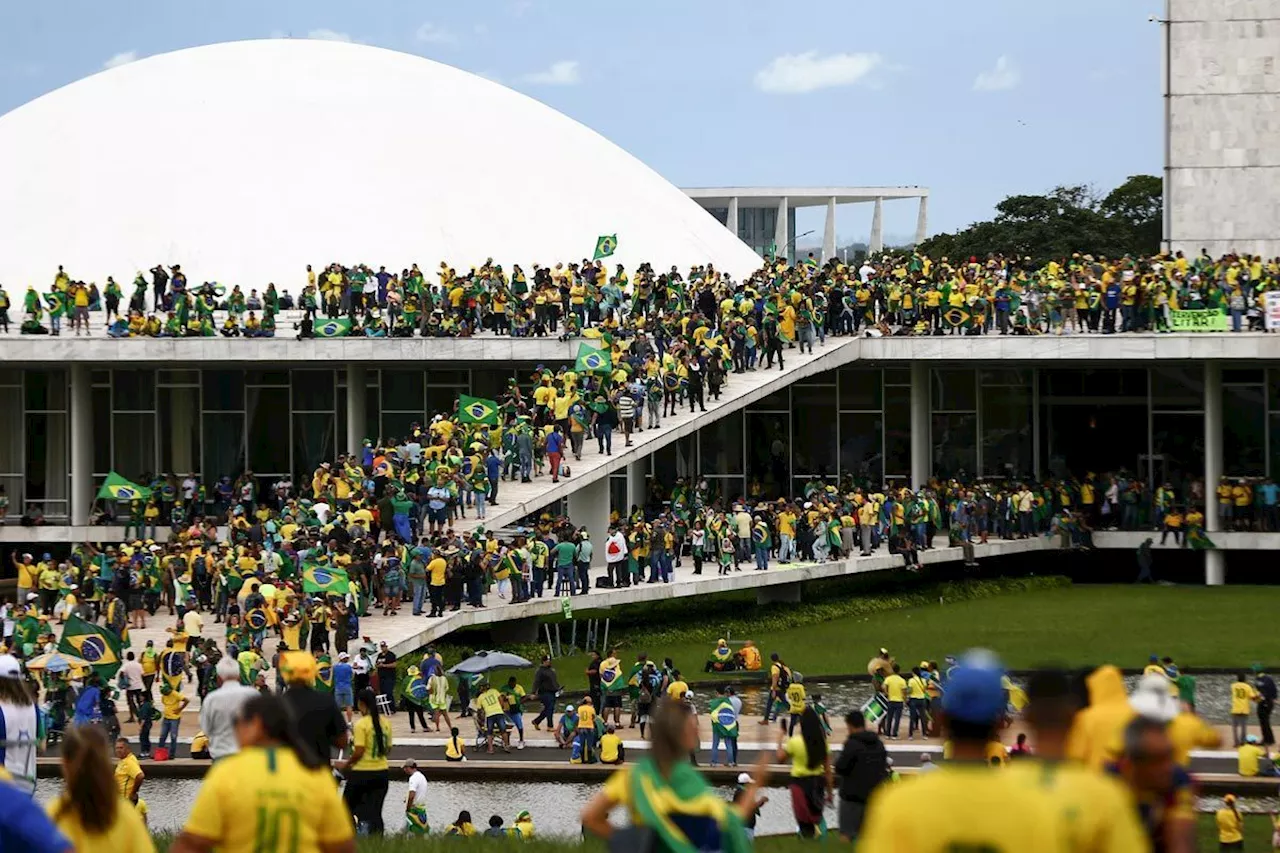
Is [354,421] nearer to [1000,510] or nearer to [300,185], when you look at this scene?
[300,185]

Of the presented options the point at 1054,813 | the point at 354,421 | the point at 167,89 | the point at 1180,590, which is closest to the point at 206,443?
the point at 354,421

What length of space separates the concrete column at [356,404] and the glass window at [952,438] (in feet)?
36.3

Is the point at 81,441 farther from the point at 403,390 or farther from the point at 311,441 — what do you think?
the point at 403,390

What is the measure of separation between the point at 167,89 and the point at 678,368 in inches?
809

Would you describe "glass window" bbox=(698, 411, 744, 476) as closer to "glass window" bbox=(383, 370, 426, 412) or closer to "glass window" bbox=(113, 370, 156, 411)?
"glass window" bbox=(383, 370, 426, 412)

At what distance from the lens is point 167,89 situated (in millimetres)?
50031

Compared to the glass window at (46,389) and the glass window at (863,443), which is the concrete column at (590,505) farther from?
the glass window at (46,389)

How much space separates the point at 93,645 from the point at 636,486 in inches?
719

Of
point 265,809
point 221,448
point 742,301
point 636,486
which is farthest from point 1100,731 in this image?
point 221,448

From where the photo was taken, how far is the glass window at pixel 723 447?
41469 millimetres

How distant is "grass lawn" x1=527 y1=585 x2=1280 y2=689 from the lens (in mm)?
28031

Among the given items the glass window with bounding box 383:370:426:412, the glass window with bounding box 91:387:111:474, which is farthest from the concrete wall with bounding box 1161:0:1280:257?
the glass window with bounding box 91:387:111:474

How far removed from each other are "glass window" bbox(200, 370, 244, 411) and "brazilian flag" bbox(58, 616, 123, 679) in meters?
19.9

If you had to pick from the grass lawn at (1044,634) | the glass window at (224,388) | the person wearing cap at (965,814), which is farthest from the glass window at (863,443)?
the person wearing cap at (965,814)
